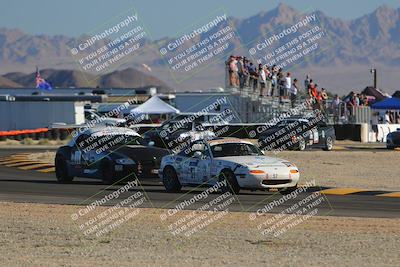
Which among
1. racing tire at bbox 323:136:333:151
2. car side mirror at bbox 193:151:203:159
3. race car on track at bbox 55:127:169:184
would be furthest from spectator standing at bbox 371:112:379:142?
car side mirror at bbox 193:151:203:159

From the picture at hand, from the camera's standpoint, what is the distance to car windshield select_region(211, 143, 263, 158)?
21.7 m

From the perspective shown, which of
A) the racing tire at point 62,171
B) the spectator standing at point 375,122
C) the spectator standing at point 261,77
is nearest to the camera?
the racing tire at point 62,171

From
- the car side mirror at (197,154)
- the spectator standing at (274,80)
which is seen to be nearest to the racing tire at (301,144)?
the spectator standing at (274,80)

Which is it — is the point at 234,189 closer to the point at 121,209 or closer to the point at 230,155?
the point at 230,155

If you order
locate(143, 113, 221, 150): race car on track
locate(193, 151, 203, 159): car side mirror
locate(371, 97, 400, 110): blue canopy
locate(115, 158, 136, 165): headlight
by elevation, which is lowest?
locate(371, 97, 400, 110): blue canopy

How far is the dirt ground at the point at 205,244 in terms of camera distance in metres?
12.3

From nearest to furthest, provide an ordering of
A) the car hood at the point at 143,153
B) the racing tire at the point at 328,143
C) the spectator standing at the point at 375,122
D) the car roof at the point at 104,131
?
the car hood at the point at 143,153 < the car roof at the point at 104,131 < the racing tire at the point at 328,143 < the spectator standing at the point at 375,122

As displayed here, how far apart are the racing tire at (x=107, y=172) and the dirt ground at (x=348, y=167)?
4821mm

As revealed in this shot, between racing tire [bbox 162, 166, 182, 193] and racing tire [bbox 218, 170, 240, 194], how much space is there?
1.45m

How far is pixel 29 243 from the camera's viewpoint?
46.1 ft

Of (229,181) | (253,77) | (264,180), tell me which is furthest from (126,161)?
(253,77)

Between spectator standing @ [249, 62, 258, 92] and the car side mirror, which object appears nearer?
the car side mirror

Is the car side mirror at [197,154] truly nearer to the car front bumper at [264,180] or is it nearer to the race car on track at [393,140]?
the car front bumper at [264,180]

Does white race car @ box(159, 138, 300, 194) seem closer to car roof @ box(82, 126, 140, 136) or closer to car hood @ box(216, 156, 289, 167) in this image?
car hood @ box(216, 156, 289, 167)
